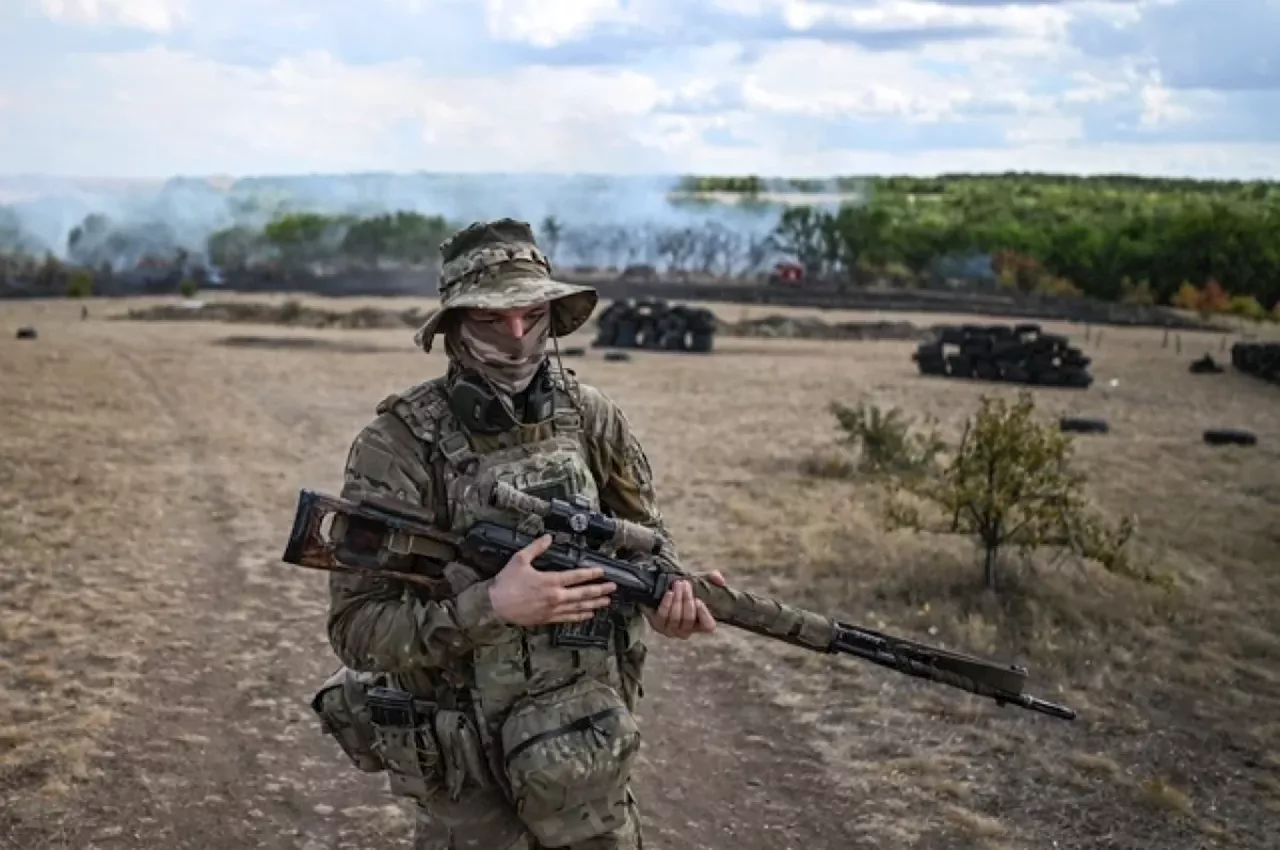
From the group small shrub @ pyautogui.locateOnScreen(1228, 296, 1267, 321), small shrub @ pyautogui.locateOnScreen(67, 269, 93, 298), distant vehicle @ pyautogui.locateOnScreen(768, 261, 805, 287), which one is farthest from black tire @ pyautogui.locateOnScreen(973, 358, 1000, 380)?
small shrub @ pyautogui.locateOnScreen(67, 269, 93, 298)

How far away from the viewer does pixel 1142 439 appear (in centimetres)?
1619

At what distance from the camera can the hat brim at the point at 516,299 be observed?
3.52 metres

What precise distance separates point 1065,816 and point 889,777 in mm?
845

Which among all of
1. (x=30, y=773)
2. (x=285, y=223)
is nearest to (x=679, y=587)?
(x=30, y=773)

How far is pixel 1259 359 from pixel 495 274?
22.0m

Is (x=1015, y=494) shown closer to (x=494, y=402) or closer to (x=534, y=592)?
(x=494, y=402)

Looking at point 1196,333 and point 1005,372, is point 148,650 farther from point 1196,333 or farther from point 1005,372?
point 1196,333

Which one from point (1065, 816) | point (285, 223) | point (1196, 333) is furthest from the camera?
point (285, 223)

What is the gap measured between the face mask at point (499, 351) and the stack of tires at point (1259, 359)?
21328mm

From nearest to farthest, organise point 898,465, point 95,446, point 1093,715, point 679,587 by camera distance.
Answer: point 679,587 → point 1093,715 → point 898,465 → point 95,446

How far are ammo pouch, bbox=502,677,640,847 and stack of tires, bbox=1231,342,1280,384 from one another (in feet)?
69.8

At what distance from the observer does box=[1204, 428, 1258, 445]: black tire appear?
51.1 ft

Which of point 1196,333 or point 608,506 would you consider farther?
point 1196,333

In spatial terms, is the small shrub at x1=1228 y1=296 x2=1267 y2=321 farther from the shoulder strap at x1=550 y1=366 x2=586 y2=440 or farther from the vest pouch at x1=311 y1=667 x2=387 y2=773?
the vest pouch at x1=311 y1=667 x2=387 y2=773
